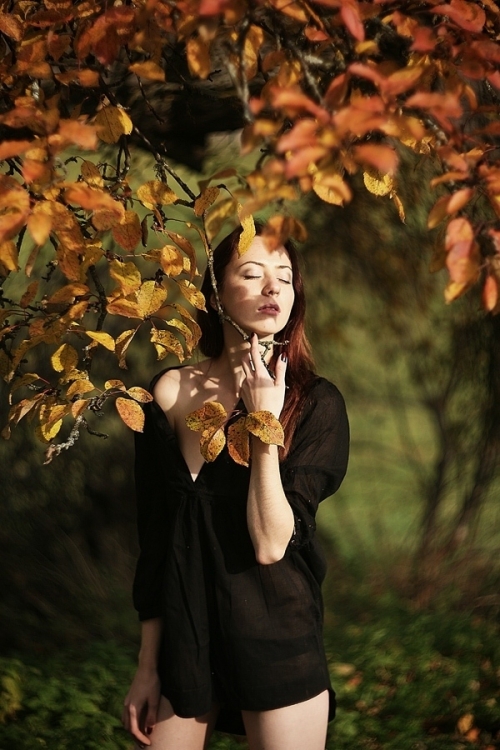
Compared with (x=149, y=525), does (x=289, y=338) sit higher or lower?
higher

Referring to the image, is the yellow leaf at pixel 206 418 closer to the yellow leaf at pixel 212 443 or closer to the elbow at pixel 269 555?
the yellow leaf at pixel 212 443

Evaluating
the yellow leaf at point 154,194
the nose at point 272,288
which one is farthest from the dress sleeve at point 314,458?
the yellow leaf at point 154,194

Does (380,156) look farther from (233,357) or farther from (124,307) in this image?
(233,357)

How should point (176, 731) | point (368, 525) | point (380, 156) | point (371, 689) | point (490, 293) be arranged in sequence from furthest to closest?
point (368, 525) → point (371, 689) → point (176, 731) → point (490, 293) → point (380, 156)

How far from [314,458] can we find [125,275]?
56cm

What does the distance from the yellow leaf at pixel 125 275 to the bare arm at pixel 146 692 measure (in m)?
0.74

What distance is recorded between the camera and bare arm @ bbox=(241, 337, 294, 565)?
6.10 ft

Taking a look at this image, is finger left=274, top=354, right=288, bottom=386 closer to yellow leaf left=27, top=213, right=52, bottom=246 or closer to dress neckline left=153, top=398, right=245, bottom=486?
dress neckline left=153, top=398, right=245, bottom=486

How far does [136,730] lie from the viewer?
203 centimetres

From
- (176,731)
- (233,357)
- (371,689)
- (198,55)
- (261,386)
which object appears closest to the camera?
(198,55)

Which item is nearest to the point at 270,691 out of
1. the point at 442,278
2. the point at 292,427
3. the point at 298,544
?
the point at 298,544

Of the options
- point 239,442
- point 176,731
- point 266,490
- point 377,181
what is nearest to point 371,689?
point 176,731

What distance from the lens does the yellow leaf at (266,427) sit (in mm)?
1710

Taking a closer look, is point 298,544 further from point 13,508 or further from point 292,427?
point 13,508
